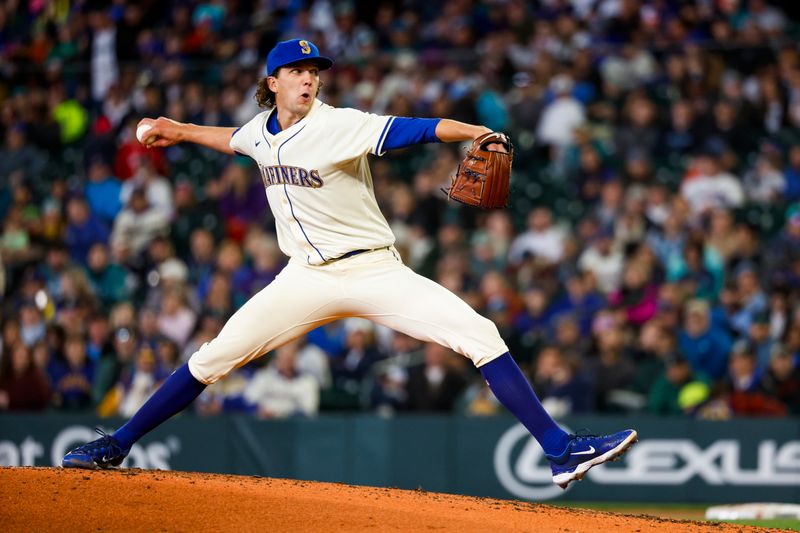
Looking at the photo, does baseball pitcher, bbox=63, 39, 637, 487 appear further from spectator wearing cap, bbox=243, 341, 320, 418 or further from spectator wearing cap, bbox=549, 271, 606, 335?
spectator wearing cap, bbox=549, 271, 606, 335

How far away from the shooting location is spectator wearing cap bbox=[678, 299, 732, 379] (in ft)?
33.4

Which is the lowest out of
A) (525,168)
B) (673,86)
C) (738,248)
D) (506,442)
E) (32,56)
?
(506,442)

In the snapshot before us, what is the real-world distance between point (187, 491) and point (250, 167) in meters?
8.12

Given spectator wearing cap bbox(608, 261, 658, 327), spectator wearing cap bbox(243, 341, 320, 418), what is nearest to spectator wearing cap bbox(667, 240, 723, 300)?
spectator wearing cap bbox(608, 261, 658, 327)

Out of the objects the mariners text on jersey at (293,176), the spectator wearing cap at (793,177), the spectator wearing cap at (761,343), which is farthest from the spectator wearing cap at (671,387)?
the mariners text on jersey at (293,176)

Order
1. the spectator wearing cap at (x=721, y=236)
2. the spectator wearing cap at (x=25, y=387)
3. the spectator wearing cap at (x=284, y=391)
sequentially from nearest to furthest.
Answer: the spectator wearing cap at (x=284, y=391), the spectator wearing cap at (x=721, y=236), the spectator wearing cap at (x=25, y=387)

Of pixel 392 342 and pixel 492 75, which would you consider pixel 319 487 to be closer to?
pixel 392 342

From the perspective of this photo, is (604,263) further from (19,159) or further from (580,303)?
(19,159)

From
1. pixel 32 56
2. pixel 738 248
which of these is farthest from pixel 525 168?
pixel 32 56

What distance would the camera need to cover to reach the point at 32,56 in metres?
15.3

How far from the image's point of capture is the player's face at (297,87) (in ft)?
17.7

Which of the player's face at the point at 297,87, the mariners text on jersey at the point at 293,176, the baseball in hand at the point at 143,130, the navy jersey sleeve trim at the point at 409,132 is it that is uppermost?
the player's face at the point at 297,87

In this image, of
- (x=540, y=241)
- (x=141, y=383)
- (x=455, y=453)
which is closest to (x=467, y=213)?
(x=540, y=241)

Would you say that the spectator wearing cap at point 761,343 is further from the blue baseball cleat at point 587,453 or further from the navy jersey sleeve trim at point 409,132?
the navy jersey sleeve trim at point 409,132
